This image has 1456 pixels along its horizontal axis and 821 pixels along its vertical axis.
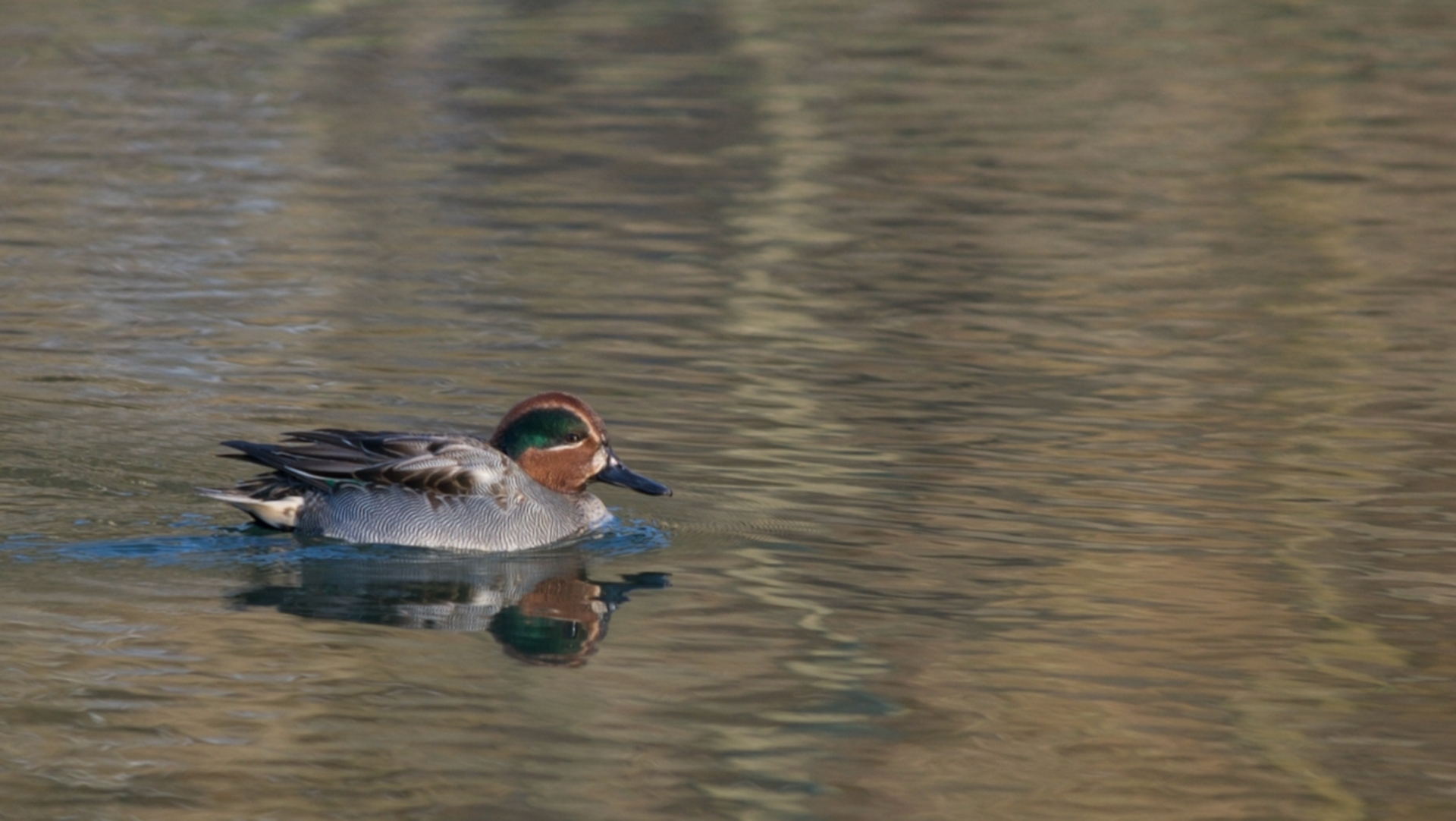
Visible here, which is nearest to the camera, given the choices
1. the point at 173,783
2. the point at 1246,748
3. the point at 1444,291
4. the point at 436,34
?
the point at 173,783

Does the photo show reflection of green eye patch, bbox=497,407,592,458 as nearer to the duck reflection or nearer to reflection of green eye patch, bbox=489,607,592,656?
the duck reflection

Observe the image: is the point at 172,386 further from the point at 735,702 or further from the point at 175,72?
the point at 175,72

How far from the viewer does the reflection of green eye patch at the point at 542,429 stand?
31.6ft

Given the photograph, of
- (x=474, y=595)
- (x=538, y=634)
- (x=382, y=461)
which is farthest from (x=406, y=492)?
(x=538, y=634)

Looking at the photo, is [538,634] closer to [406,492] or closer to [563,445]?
[406,492]

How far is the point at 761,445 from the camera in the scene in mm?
10992

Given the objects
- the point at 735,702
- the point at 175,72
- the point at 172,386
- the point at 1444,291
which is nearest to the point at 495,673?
the point at 735,702

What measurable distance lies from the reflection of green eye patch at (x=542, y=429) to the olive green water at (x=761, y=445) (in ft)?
1.73

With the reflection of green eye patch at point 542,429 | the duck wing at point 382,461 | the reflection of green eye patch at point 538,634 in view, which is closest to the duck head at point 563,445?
the reflection of green eye patch at point 542,429

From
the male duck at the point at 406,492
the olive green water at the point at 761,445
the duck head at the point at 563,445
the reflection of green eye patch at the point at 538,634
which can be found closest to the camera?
the olive green water at the point at 761,445

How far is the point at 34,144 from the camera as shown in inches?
822

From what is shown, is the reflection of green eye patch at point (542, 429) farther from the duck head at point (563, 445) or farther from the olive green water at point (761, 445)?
the olive green water at point (761, 445)

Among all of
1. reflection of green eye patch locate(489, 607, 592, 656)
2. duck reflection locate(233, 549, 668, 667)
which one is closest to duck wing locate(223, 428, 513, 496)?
duck reflection locate(233, 549, 668, 667)

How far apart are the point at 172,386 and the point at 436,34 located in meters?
18.3
